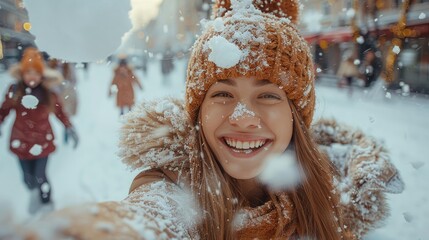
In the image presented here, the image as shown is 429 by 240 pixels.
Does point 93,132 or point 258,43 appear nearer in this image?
Answer: point 258,43

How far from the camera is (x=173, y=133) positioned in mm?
1578

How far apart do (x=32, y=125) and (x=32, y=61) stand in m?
0.64

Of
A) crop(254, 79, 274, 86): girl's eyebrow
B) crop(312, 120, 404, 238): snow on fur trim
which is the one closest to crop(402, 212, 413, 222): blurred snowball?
crop(312, 120, 404, 238): snow on fur trim

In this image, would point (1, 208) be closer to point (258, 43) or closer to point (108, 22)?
point (108, 22)

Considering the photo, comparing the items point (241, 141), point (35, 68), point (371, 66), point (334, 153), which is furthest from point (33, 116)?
point (371, 66)

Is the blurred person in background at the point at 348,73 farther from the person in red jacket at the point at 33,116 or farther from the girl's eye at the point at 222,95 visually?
the girl's eye at the point at 222,95

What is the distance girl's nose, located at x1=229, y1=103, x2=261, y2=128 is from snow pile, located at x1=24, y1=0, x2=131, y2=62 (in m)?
0.49

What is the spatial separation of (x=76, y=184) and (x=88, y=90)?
4.93m

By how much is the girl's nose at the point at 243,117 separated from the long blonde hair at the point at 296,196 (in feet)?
0.60

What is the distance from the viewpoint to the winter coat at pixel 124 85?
15.9 feet

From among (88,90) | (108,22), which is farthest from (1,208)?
(88,90)

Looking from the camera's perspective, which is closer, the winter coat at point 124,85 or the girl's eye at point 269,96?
the girl's eye at point 269,96

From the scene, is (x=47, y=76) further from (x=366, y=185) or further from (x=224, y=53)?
(x=366, y=185)

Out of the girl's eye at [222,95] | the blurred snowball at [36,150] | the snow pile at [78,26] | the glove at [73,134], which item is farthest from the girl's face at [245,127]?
the glove at [73,134]
